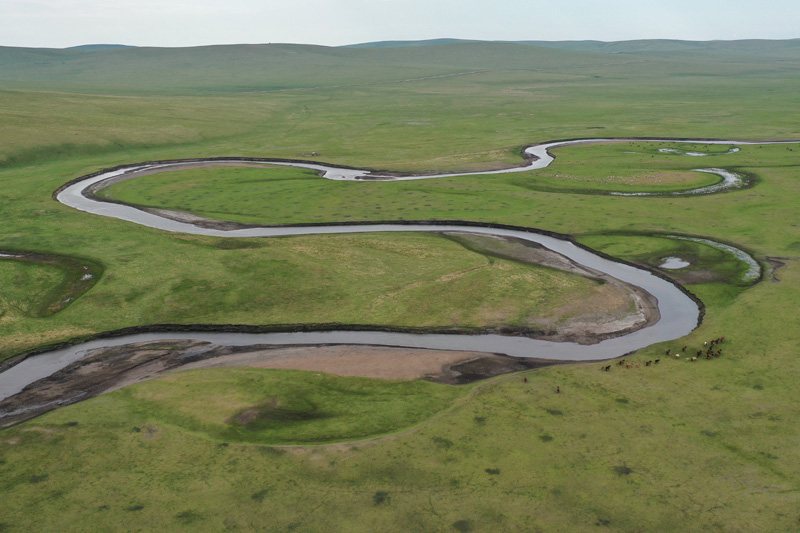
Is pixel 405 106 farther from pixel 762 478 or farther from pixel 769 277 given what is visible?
pixel 762 478

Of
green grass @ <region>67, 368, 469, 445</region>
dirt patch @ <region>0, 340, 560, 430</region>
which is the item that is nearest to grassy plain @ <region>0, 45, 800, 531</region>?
green grass @ <region>67, 368, 469, 445</region>

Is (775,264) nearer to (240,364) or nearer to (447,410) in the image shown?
(447,410)

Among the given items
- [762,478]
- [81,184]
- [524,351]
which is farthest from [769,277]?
[81,184]

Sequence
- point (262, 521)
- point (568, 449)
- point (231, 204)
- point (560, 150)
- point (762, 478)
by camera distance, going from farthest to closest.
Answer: point (560, 150) → point (231, 204) → point (568, 449) → point (762, 478) → point (262, 521)

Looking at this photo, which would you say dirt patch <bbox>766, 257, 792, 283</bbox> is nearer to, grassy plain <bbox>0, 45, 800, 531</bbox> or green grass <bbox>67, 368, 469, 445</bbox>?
grassy plain <bbox>0, 45, 800, 531</bbox>

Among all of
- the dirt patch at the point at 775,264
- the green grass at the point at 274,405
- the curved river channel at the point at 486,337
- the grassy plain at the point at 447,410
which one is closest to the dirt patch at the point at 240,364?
the curved river channel at the point at 486,337

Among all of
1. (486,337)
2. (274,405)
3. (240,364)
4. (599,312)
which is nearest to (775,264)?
(599,312)

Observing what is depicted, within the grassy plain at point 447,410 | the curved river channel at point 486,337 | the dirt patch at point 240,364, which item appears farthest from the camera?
the curved river channel at point 486,337

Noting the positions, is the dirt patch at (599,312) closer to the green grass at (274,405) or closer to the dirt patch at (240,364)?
the dirt patch at (240,364)
